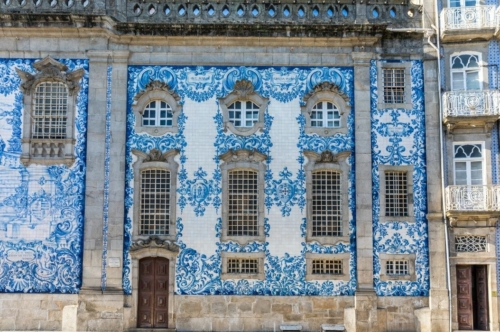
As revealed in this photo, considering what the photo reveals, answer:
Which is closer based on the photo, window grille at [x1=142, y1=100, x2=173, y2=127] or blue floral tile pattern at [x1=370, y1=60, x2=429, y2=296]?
blue floral tile pattern at [x1=370, y1=60, x2=429, y2=296]

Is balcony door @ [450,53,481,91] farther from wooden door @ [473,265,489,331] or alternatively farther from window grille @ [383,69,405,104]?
wooden door @ [473,265,489,331]

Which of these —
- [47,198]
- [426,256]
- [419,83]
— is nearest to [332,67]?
[419,83]

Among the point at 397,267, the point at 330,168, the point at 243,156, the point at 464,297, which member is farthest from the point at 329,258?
the point at 464,297

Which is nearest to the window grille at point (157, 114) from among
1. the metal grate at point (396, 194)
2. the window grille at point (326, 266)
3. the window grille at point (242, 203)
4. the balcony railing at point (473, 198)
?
the window grille at point (242, 203)

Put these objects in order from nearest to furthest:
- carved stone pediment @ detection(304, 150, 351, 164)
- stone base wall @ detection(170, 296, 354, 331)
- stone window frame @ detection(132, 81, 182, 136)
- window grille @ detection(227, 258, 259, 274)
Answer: stone base wall @ detection(170, 296, 354, 331) → window grille @ detection(227, 258, 259, 274) → carved stone pediment @ detection(304, 150, 351, 164) → stone window frame @ detection(132, 81, 182, 136)

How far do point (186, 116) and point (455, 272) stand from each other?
32.1 feet

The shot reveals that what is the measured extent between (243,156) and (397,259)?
582 cm

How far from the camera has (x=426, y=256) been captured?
1966cm

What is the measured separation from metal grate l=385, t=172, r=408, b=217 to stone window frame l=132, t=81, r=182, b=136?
277 inches

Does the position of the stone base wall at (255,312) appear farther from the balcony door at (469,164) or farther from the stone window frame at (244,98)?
the stone window frame at (244,98)

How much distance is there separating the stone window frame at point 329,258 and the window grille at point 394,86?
525cm

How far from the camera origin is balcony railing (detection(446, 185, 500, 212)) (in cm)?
1919

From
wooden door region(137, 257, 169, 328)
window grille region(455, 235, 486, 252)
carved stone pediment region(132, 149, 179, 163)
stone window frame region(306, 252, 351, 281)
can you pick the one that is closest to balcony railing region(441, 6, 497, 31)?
window grille region(455, 235, 486, 252)

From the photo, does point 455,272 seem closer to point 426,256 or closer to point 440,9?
point 426,256
